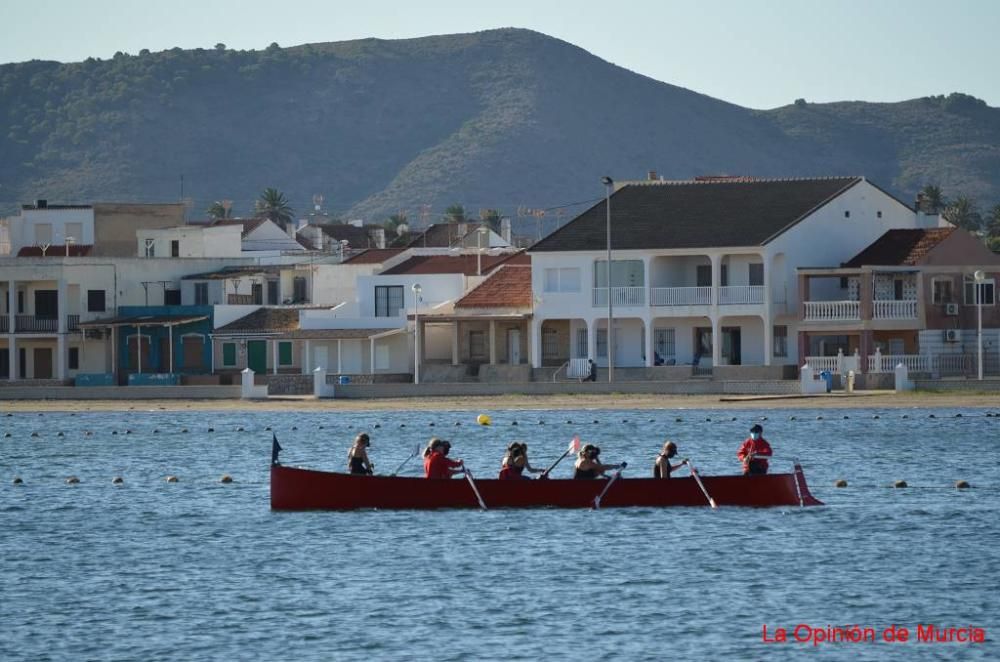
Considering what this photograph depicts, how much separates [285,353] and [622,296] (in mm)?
18006

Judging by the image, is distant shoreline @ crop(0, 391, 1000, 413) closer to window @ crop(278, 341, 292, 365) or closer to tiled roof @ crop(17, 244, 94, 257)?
window @ crop(278, 341, 292, 365)

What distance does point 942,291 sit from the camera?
83312mm

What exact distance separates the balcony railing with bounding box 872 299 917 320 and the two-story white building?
399cm

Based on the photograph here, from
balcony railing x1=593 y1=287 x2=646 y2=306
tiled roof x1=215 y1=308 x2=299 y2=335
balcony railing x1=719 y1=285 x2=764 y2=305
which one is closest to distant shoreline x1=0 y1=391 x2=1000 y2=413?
balcony railing x1=719 y1=285 x2=764 y2=305

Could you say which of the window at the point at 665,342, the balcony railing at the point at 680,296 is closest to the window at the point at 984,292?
the balcony railing at the point at 680,296

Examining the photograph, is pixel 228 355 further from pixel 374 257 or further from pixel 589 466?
pixel 589 466

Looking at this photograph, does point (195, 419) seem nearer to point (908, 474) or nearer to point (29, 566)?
point (908, 474)

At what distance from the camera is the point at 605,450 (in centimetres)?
6100

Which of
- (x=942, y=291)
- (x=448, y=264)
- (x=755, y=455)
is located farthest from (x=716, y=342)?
(x=755, y=455)

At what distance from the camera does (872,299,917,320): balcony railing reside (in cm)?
8169

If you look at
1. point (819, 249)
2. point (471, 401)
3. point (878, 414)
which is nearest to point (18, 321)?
point (471, 401)

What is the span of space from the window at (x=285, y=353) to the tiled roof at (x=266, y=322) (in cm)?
89

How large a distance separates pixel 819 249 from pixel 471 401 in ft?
57.1

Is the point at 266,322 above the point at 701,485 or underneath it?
above
